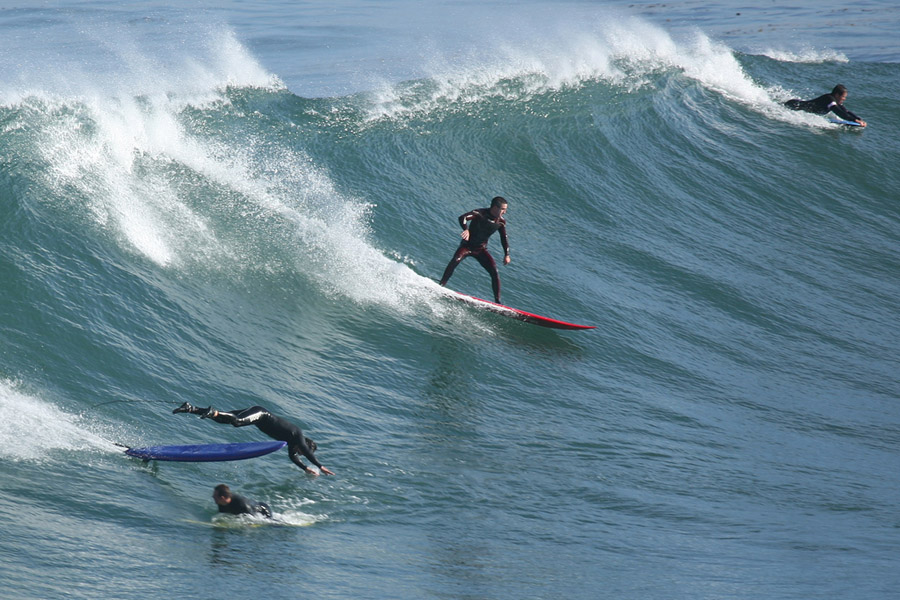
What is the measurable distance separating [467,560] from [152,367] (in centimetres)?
399

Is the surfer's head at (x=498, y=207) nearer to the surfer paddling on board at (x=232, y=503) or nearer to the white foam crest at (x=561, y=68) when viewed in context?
the surfer paddling on board at (x=232, y=503)

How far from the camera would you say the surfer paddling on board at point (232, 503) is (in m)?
6.67

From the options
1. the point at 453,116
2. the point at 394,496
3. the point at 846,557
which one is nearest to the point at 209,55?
the point at 453,116

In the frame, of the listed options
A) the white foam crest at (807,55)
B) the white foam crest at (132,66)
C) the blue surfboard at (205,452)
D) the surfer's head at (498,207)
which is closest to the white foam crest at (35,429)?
the blue surfboard at (205,452)

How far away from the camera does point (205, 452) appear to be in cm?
731

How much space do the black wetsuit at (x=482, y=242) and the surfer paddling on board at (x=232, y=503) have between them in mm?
5267

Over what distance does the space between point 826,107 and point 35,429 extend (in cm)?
1758

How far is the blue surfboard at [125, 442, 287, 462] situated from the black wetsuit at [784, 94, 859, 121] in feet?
53.7

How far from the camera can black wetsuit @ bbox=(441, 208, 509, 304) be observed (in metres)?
11.4

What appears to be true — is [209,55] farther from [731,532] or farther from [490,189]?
[731,532]

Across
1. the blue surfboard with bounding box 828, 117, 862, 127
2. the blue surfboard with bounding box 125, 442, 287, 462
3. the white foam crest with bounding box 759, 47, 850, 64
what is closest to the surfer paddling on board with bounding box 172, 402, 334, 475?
the blue surfboard with bounding box 125, 442, 287, 462

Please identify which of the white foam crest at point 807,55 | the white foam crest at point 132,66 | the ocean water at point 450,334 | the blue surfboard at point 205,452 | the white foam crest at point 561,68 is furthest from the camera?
the white foam crest at point 807,55

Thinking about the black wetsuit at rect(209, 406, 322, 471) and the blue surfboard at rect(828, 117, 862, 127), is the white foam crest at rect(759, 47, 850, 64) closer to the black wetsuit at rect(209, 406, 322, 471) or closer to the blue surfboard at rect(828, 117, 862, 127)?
the blue surfboard at rect(828, 117, 862, 127)

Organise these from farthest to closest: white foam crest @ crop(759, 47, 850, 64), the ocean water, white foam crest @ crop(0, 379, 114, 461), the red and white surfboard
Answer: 1. white foam crest @ crop(759, 47, 850, 64)
2. the red and white surfboard
3. white foam crest @ crop(0, 379, 114, 461)
4. the ocean water
